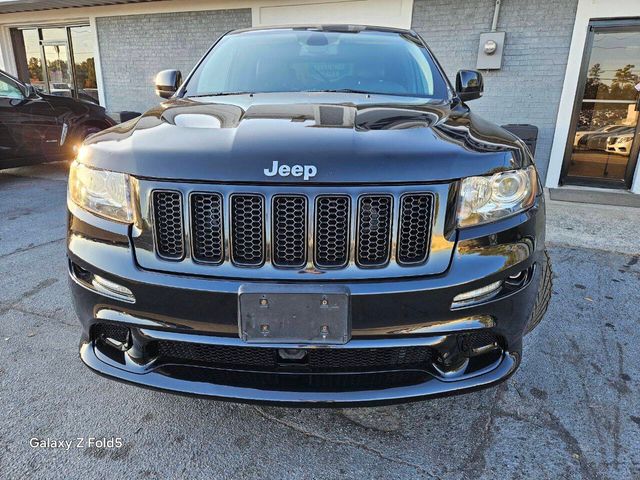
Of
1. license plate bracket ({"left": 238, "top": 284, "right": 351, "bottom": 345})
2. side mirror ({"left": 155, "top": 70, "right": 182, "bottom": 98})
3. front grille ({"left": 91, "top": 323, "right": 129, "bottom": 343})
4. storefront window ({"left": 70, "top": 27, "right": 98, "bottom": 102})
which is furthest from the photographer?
storefront window ({"left": 70, "top": 27, "right": 98, "bottom": 102})

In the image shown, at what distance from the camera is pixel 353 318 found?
1.43 m

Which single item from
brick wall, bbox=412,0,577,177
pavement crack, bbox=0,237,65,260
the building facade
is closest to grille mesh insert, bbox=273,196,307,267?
pavement crack, bbox=0,237,65,260

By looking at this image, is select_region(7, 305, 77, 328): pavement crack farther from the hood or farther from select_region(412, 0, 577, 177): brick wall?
select_region(412, 0, 577, 177): brick wall

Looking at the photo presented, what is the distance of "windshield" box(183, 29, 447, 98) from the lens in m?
2.55

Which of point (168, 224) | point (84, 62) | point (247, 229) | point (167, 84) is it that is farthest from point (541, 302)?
point (84, 62)

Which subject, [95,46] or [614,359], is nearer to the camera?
[614,359]

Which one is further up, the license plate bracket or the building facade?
the building facade

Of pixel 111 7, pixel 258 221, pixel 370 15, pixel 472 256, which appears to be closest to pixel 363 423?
pixel 472 256

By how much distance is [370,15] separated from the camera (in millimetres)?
7164

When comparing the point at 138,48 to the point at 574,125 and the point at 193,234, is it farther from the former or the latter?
the point at 193,234

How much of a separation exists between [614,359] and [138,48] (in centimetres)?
969

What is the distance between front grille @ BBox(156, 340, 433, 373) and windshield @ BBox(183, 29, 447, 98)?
150 cm

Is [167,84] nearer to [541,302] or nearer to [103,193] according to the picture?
[103,193]

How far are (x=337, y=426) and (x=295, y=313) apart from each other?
769 millimetres
